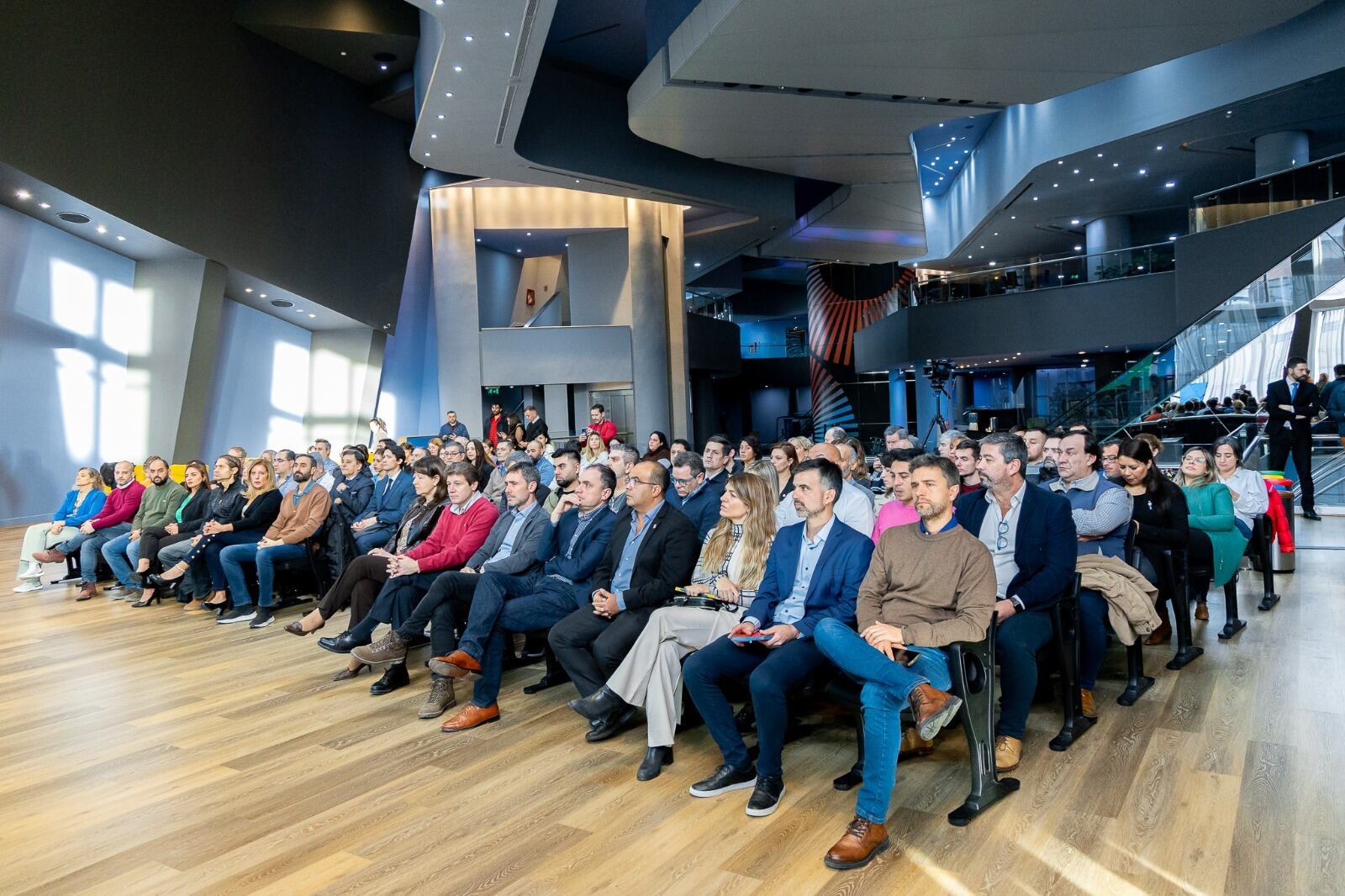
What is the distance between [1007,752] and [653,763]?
130cm

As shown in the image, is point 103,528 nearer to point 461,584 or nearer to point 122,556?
point 122,556

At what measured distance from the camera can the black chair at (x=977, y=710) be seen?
2861 millimetres

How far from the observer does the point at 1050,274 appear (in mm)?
17312

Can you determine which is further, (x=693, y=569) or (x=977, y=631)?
(x=693, y=569)

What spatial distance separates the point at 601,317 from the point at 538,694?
14.9 m

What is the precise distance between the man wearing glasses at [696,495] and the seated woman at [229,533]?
12.5 feet

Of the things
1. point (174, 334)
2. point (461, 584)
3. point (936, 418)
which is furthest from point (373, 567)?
point (936, 418)

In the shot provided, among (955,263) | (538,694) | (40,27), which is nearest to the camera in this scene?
(538,694)

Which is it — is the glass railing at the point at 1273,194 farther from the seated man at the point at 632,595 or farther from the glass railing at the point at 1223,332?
the seated man at the point at 632,595

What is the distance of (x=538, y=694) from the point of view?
4527mm

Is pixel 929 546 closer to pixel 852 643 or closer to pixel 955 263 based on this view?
pixel 852 643

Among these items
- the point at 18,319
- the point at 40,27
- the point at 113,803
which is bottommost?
the point at 113,803

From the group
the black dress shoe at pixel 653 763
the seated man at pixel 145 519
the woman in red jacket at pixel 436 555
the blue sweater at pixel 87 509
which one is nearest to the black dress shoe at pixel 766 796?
the black dress shoe at pixel 653 763

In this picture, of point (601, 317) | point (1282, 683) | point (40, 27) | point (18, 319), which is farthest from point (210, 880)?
point (601, 317)
